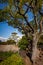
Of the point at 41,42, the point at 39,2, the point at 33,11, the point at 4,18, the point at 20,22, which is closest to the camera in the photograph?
the point at 39,2

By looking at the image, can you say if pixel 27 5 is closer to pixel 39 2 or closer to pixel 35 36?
pixel 39 2

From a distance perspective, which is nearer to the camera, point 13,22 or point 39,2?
point 39,2

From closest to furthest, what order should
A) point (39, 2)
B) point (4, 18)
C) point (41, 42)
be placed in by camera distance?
point (39, 2)
point (4, 18)
point (41, 42)

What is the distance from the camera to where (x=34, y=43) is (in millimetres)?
20594

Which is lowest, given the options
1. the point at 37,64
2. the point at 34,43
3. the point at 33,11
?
the point at 37,64

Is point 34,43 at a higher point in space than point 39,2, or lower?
lower

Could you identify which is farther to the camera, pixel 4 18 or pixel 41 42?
pixel 41 42

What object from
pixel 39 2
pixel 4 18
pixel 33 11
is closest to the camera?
pixel 39 2

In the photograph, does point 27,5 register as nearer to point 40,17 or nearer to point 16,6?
point 16,6

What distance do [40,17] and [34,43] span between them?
10.6 ft

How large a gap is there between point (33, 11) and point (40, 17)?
2.49 meters

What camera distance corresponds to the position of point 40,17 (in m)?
21.7

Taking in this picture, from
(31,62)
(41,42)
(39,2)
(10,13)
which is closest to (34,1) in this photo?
(39,2)

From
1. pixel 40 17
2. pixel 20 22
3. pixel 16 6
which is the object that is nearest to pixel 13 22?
pixel 20 22
